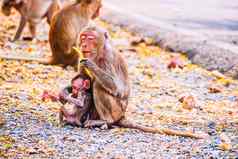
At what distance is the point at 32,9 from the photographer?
11.6 m

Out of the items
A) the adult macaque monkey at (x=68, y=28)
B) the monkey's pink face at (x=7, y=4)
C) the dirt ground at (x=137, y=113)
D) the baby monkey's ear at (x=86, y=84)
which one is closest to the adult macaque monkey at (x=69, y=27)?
the adult macaque monkey at (x=68, y=28)

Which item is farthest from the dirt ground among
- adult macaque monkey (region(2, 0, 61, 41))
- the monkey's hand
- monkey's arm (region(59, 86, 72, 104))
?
adult macaque monkey (region(2, 0, 61, 41))

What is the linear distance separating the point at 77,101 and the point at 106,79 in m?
0.28

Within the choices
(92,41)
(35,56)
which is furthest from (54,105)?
(35,56)

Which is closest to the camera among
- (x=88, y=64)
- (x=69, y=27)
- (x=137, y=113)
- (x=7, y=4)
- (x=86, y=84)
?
(x=88, y=64)

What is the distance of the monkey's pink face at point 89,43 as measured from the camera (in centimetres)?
579

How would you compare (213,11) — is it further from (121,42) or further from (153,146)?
(153,146)

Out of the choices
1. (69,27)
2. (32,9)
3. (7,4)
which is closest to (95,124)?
(69,27)

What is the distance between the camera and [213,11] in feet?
48.5

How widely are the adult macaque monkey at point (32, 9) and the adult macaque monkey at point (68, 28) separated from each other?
2.10 meters

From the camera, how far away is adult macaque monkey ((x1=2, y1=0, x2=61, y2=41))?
37.2 feet

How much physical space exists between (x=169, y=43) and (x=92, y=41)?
5636 millimetres

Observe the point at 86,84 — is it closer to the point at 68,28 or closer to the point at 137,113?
the point at 137,113

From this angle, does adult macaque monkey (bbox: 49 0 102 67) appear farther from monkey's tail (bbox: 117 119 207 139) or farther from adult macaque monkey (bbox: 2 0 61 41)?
monkey's tail (bbox: 117 119 207 139)
